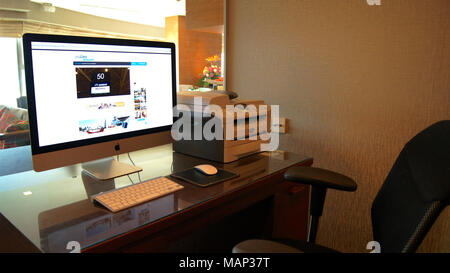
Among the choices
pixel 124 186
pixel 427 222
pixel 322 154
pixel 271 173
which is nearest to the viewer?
pixel 427 222

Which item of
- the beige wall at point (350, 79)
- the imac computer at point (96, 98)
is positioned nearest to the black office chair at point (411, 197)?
the beige wall at point (350, 79)

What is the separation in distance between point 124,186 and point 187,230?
0.28 m

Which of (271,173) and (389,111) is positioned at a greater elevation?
(389,111)

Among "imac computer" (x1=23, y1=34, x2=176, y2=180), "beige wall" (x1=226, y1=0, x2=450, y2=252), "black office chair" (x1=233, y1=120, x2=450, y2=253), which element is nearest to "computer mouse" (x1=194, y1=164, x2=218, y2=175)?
"imac computer" (x1=23, y1=34, x2=176, y2=180)

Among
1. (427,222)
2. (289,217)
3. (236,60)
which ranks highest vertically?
(236,60)

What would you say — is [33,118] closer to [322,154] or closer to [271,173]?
[271,173]

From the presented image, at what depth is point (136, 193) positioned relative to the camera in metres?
0.99

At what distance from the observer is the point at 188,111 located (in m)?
1.43

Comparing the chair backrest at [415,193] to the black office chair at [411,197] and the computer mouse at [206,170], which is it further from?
the computer mouse at [206,170]

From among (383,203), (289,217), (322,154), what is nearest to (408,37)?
(322,154)

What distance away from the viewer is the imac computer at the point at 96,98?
99 centimetres

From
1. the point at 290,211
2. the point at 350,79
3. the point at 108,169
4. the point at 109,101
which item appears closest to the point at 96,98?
the point at 109,101

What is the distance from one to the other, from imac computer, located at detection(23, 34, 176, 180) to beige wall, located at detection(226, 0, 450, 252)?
734 mm

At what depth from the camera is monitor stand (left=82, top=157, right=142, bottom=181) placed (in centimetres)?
116
